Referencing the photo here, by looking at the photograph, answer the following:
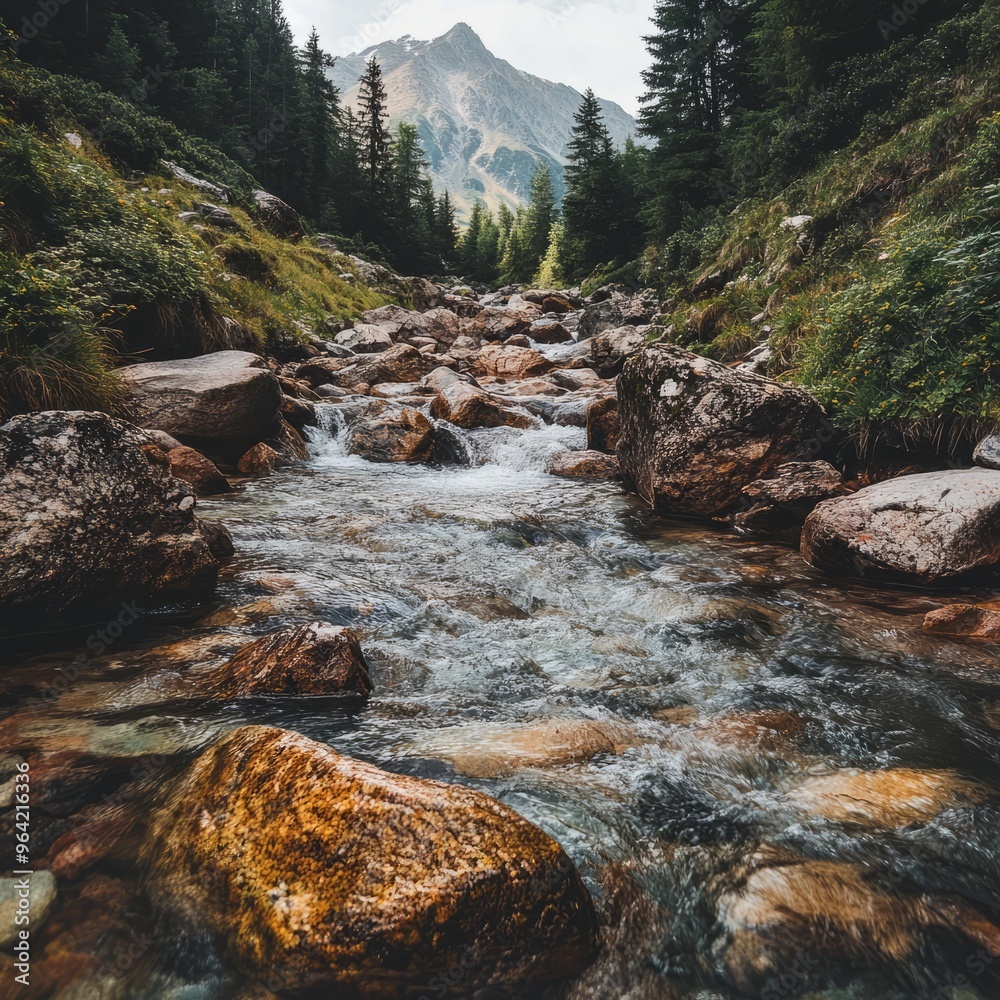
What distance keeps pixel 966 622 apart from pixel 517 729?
12.3ft

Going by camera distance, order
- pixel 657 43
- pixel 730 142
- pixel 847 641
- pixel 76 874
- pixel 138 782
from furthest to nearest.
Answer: pixel 657 43, pixel 730 142, pixel 847 641, pixel 138 782, pixel 76 874

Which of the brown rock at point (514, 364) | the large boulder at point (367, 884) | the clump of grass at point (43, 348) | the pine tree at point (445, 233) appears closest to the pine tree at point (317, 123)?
the pine tree at point (445, 233)

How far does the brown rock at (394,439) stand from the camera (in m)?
11.7

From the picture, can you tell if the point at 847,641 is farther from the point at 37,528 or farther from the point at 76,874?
the point at 37,528

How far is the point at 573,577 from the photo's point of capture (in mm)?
6074

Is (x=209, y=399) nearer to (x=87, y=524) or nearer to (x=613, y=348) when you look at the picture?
(x=87, y=524)

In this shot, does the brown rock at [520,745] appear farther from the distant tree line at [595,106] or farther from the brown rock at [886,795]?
the distant tree line at [595,106]

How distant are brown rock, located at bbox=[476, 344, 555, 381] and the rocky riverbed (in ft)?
41.8

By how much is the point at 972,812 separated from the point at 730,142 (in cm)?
2862

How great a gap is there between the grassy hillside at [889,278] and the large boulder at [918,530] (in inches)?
47.4

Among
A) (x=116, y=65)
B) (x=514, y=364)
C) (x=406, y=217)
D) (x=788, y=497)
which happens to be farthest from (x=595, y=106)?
(x=788, y=497)

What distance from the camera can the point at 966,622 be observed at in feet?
14.7

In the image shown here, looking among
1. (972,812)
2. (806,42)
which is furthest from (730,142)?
(972,812)

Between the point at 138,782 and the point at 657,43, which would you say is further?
the point at 657,43
